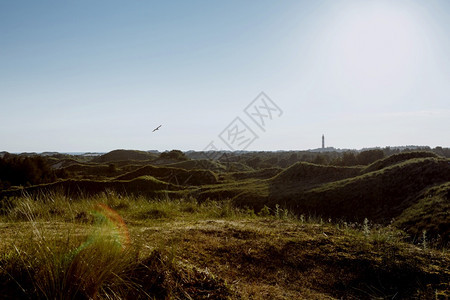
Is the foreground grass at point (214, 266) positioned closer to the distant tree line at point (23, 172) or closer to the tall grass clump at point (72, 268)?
the tall grass clump at point (72, 268)

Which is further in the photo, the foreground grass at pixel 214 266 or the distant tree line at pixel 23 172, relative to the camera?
the distant tree line at pixel 23 172

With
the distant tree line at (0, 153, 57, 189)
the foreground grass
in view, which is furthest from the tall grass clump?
the distant tree line at (0, 153, 57, 189)

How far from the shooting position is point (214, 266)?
2896 mm

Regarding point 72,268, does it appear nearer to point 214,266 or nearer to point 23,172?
point 214,266

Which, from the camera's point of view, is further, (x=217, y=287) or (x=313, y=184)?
(x=313, y=184)

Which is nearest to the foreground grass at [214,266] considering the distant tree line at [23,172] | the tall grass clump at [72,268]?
the tall grass clump at [72,268]

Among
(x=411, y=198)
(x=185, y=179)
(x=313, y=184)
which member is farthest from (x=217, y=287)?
(x=185, y=179)

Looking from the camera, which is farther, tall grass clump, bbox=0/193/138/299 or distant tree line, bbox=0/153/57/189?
distant tree line, bbox=0/153/57/189

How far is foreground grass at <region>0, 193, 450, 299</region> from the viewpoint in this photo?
7.11 feet

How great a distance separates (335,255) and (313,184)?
20058 millimetres

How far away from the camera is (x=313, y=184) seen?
22.7 metres

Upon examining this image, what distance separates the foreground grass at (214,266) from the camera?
2.17 metres

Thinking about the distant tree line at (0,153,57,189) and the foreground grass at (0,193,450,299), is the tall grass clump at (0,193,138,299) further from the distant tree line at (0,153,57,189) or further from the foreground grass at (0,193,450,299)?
the distant tree line at (0,153,57,189)

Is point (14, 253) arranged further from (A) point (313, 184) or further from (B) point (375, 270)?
(A) point (313, 184)
